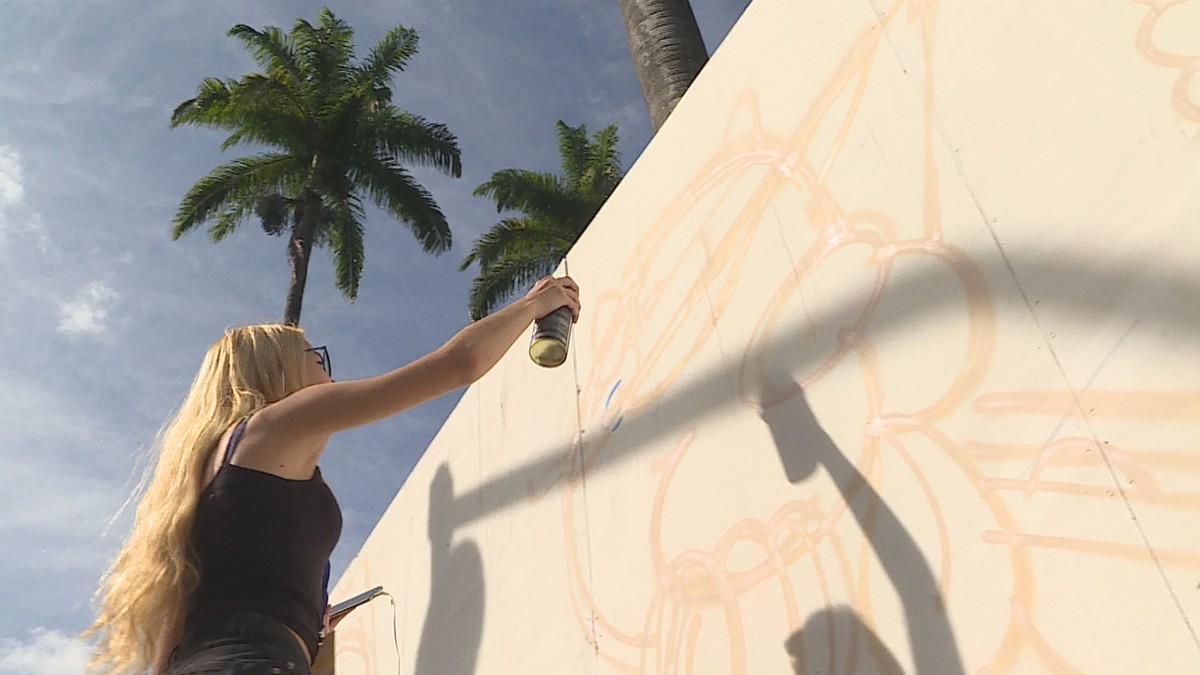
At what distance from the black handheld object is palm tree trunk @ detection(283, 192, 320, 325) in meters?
10.3

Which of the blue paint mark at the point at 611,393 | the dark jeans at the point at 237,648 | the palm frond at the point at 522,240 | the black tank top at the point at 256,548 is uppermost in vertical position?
the palm frond at the point at 522,240

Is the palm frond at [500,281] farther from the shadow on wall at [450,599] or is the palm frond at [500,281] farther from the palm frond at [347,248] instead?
the shadow on wall at [450,599]

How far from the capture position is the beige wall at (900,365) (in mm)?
1204

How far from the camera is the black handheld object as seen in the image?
3.60m

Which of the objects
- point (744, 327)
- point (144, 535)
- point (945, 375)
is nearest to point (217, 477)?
point (144, 535)

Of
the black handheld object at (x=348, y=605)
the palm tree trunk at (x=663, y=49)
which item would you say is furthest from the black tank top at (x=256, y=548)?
the palm tree trunk at (x=663, y=49)

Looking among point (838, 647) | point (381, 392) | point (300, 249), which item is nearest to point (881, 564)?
point (838, 647)

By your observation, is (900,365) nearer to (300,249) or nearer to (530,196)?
(300,249)

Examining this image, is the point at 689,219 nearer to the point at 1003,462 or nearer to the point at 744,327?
the point at 744,327

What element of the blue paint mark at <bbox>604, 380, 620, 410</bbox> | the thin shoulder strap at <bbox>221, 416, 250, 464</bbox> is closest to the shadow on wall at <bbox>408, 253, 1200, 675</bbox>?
the blue paint mark at <bbox>604, 380, 620, 410</bbox>

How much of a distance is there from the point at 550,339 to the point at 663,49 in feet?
12.2

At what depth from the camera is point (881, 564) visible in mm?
1538

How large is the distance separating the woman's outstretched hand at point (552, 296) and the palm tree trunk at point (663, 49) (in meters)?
3.13

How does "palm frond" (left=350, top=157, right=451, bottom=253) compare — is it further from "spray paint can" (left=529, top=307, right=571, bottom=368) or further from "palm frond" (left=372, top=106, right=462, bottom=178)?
"spray paint can" (left=529, top=307, right=571, bottom=368)
